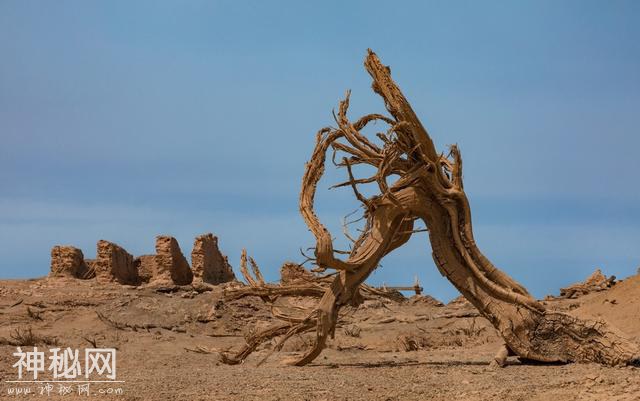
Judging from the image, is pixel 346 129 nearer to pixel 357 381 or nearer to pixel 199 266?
pixel 357 381

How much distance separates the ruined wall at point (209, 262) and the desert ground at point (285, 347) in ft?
8.86

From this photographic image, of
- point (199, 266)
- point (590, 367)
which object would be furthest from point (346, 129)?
point (199, 266)

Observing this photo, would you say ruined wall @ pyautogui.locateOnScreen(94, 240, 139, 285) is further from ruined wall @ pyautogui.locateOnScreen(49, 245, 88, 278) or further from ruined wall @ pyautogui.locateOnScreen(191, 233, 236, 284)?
ruined wall @ pyautogui.locateOnScreen(191, 233, 236, 284)

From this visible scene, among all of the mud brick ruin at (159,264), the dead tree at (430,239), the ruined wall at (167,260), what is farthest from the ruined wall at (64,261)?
the dead tree at (430,239)

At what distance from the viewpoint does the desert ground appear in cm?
704

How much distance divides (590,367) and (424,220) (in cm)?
254

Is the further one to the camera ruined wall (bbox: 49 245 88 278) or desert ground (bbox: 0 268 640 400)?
ruined wall (bbox: 49 245 88 278)

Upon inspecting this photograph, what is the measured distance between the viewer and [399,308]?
19.3m

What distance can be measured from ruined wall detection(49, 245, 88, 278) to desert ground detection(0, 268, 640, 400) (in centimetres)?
53

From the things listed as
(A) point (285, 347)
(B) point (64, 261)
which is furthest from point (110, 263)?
(A) point (285, 347)

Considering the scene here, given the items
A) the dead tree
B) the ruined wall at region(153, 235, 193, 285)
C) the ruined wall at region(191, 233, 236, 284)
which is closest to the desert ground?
the dead tree

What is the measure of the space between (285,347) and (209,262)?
12.6m

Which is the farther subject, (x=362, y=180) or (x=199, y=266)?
(x=199, y=266)

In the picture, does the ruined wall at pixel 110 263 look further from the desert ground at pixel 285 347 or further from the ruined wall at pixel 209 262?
the ruined wall at pixel 209 262
